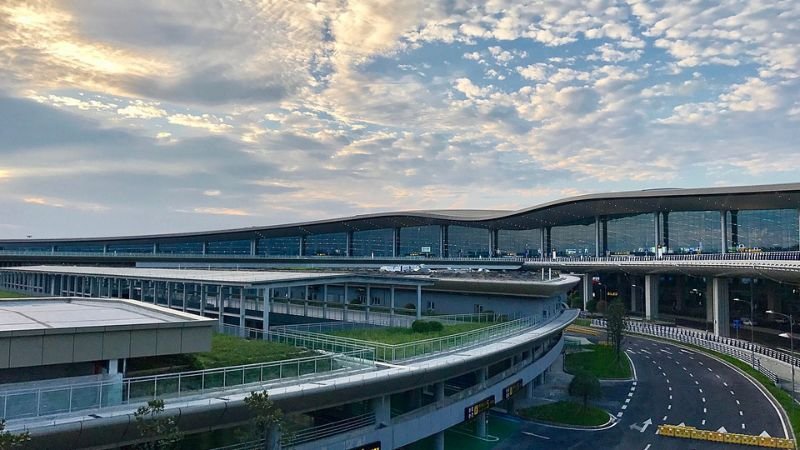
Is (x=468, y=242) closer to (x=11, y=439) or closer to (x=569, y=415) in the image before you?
(x=569, y=415)

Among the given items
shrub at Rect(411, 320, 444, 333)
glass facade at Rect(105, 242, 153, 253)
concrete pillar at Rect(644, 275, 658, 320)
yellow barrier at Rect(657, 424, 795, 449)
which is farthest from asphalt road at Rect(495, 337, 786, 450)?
glass facade at Rect(105, 242, 153, 253)

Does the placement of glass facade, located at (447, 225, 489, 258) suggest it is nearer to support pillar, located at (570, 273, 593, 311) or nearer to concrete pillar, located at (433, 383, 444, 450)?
support pillar, located at (570, 273, 593, 311)

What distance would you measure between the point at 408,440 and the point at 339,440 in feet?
17.2

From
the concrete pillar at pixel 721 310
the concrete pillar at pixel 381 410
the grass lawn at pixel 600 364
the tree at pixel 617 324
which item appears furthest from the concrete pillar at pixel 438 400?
the concrete pillar at pixel 721 310

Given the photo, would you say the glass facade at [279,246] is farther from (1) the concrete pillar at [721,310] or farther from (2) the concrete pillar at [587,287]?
(1) the concrete pillar at [721,310]

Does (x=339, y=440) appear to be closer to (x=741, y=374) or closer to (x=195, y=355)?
(x=195, y=355)

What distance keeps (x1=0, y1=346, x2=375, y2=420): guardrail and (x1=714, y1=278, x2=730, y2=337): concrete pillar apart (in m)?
74.4

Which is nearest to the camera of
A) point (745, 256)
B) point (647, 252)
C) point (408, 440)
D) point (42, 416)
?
point (42, 416)

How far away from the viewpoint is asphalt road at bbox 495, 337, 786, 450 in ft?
123

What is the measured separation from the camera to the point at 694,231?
116 metres

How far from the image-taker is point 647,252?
402 feet

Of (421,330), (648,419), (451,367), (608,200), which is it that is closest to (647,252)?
(608,200)

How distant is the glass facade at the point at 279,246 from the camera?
544ft

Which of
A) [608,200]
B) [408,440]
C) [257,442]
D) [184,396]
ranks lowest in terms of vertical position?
[408,440]
